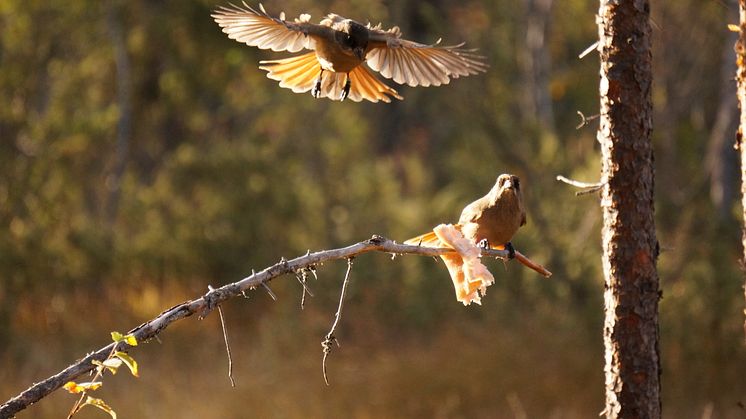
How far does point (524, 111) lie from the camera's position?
1302cm

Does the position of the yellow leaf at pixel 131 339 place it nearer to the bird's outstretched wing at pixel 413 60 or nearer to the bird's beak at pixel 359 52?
the bird's beak at pixel 359 52

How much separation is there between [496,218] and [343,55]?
1012 millimetres

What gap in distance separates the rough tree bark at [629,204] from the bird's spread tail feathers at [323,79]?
1.19 m

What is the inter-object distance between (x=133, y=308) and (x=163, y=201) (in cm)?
115

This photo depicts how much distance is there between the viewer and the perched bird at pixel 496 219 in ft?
12.7

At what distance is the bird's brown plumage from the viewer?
3.87m

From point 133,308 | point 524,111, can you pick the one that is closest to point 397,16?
point 524,111

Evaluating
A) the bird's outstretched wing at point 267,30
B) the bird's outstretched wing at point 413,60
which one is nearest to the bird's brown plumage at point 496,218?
the bird's outstretched wing at point 413,60

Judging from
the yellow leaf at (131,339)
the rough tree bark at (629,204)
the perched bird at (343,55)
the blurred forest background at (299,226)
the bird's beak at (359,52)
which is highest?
the blurred forest background at (299,226)

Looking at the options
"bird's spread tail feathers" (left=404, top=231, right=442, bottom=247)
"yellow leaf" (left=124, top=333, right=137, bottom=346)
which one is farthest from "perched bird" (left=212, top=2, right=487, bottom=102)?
"yellow leaf" (left=124, top=333, right=137, bottom=346)

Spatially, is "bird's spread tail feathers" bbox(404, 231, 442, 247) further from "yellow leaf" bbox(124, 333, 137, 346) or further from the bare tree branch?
"yellow leaf" bbox(124, 333, 137, 346)

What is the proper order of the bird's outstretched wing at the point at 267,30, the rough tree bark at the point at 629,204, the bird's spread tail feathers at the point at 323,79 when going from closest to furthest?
the rough tree bark at the point at 629,204 < the bird's outstretched wing at the point at 267,30 < the bird's spread tail feathers at the point at 323,79

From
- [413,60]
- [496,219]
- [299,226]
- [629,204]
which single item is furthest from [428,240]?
[299,226]

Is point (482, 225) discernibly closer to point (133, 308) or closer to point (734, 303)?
point (734, 303)
